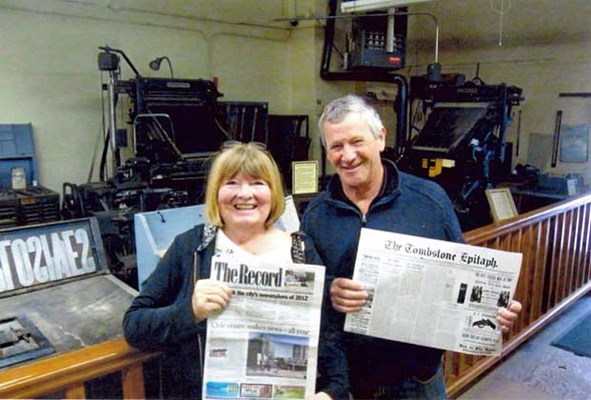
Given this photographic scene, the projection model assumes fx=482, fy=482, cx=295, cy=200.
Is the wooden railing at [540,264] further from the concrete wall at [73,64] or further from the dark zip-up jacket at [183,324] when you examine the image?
the concrete wall at [73,64]

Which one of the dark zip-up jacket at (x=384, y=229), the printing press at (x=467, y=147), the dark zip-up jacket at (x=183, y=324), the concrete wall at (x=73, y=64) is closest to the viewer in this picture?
the dark zip-up jacket at (x=183, y=324)

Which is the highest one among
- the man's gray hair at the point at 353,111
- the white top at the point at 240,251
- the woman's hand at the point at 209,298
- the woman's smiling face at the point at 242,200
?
the man's gray hair at the point at 353,111

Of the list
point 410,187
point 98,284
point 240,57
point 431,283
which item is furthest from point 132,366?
point 240,57

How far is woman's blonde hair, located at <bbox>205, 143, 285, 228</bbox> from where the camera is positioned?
4.00ft

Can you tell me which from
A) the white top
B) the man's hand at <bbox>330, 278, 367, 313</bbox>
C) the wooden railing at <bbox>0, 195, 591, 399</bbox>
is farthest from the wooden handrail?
the man's hand at <bbox>330, 278, 367, 313</bbox>

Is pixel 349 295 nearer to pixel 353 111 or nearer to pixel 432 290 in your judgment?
pixel 432 290

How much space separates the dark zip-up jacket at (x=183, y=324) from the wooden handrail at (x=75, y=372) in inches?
1.8

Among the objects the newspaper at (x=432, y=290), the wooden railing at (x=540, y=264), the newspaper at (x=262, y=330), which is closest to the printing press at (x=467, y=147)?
the wooden railing at (x=540, y=264)

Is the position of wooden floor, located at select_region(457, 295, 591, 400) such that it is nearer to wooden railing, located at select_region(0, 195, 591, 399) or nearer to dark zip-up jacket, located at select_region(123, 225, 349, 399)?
wooden railing, located at select_region(0, 195, 591, 399)

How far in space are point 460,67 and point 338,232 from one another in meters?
6.33

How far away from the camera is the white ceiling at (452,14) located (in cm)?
563

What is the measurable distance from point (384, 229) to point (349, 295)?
0.80 ft

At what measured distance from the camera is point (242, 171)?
1.22 meters

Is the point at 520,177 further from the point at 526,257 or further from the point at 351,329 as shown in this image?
the point at 351,329
